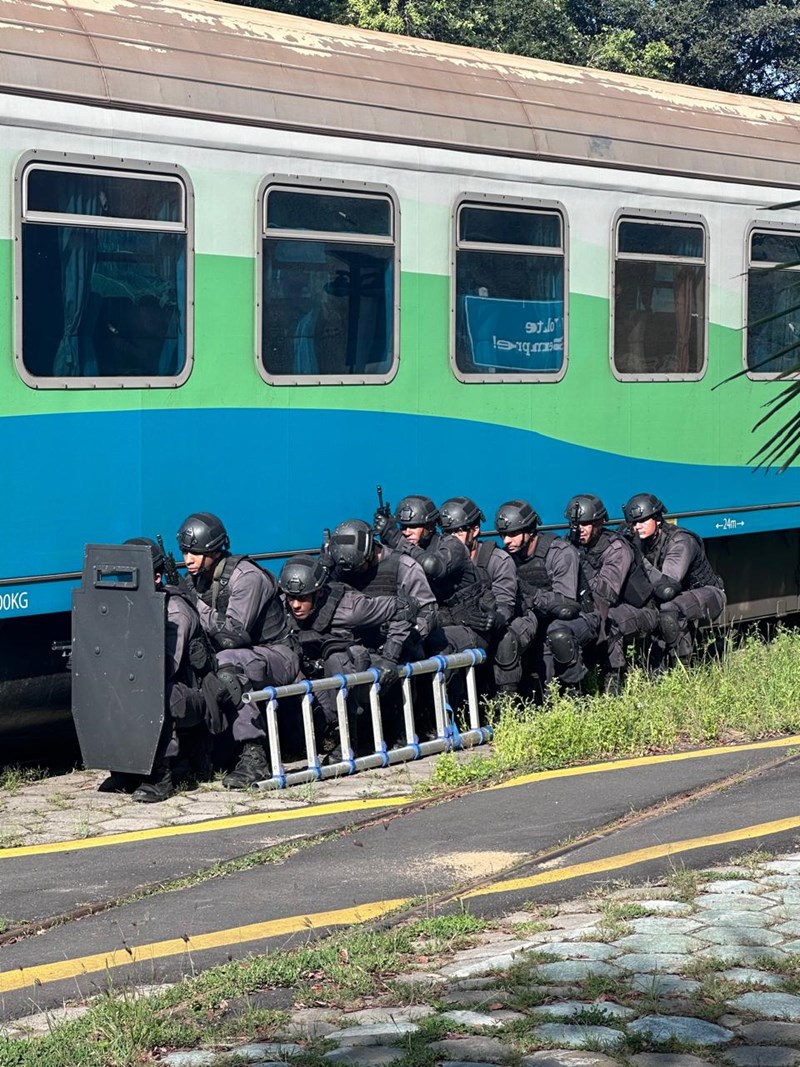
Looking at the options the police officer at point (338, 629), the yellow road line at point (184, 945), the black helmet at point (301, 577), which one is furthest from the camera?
the police officer at point (338, 629)

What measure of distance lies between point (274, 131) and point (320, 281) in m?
0.80

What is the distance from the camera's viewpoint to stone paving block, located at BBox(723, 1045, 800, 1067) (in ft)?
13.6

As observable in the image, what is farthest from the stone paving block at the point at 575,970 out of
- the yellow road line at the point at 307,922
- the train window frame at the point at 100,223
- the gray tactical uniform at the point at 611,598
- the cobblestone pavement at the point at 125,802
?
the gray tactical uniform at the point at 611,598

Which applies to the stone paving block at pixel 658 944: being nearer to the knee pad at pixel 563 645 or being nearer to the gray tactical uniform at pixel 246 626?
the gray tactical uniform at pixel 246 626

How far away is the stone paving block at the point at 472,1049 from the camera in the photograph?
4.22 metres

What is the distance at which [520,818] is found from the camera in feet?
23.9

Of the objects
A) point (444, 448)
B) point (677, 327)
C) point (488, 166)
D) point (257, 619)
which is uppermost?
point (488, 166)

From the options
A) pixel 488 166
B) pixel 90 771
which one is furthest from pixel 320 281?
pixel 90 771

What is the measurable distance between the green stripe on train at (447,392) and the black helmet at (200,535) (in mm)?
582

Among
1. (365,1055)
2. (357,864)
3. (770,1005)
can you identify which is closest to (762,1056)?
(770,1005)

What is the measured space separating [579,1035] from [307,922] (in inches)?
61.7

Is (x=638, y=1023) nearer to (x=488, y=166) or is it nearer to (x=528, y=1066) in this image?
(x=528, y=1066)

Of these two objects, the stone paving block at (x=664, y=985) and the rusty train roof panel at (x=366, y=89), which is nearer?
the stone paving block at (x=664, y=985)

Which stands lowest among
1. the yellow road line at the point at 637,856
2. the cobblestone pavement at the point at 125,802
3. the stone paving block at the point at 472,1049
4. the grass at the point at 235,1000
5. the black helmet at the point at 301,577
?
the cobblestone pavement at the point at 125,802
